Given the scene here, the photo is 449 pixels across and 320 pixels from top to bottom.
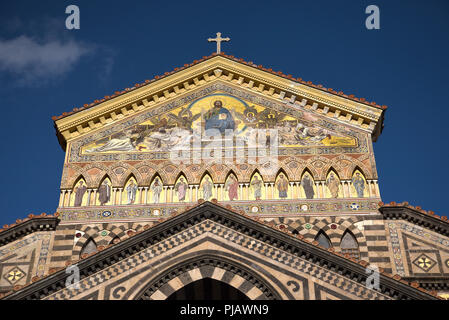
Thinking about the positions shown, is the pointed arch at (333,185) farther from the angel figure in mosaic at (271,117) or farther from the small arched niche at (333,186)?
the angel figure in mosaic at (271,117)

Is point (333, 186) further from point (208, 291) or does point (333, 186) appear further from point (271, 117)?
point (208, 291)

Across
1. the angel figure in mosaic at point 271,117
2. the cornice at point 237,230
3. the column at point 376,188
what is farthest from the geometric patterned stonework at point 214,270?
the angel figure in mosaic at point 271,117

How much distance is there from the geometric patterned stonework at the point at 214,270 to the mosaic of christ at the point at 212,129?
817 cm

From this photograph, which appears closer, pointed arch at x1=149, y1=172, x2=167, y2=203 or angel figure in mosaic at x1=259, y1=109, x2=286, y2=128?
pointed arch at x1=149, y1=172, x2=167, y2=203

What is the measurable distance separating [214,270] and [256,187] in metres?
7.52

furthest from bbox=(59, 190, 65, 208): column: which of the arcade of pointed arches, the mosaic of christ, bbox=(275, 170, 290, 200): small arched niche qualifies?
bbox=(275, 170, 290, 200): small arched niche

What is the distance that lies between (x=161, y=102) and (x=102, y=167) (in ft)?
12.4

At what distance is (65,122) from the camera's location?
1090 inches

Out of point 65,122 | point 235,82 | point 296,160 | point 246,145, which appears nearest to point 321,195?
point 296,160

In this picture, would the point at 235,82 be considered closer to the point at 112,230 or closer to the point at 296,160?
the point at 296,160

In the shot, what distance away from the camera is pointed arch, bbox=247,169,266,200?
25.7 meters

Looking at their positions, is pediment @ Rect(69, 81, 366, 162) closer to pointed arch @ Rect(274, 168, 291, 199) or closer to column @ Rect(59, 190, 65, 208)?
pointed arch @ Rect(274, 168, 291, 199)

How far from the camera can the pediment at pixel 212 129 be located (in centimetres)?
2695

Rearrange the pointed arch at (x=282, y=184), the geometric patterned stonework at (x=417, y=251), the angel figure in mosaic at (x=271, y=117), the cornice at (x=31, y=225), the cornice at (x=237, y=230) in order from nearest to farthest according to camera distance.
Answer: the cornice at (x=237, y=230) < the geometric patterned stonework at (x=417, y=251) < the cornice at (x=31, y=225) < the pointed arch at (x=282, y=184) < the angel figure in mosaic at (x=271, y=117)
